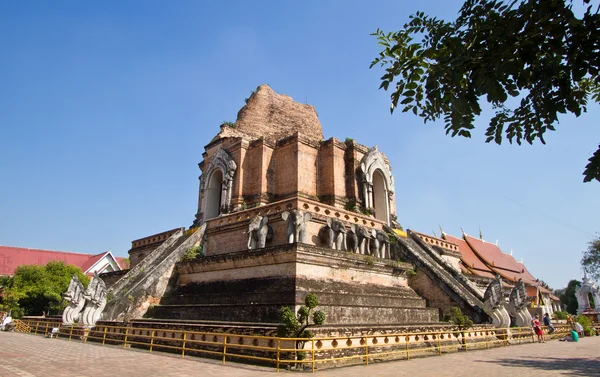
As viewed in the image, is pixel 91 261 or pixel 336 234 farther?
pixel 91 261

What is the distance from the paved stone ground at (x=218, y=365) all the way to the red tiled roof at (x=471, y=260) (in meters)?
14.7

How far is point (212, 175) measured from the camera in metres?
21.1

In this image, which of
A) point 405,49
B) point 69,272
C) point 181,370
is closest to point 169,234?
point 69,272

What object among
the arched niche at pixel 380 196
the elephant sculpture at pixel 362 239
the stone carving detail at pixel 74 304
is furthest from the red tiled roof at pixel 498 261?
the stone carving detail at pixel 74 304

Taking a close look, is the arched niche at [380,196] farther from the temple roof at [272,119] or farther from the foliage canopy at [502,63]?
the foliage canopy at [502,63]

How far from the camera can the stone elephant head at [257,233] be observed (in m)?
15.0

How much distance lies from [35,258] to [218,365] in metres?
32.6

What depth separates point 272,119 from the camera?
22.6 m

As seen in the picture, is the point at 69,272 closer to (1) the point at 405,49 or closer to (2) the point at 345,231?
(2) the point at 345,231

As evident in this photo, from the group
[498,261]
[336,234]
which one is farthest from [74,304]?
[498,261]

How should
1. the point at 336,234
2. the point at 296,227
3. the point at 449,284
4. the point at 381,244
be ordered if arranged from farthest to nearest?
the point at 381,244 → the point at 336,234 → the point at 449,284 → the point at 296,227

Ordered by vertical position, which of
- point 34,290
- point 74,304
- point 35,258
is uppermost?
point 35,258

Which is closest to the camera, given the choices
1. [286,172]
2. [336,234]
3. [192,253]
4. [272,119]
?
[336,234]

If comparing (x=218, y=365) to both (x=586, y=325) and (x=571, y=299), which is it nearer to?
(x=586, y=325)
